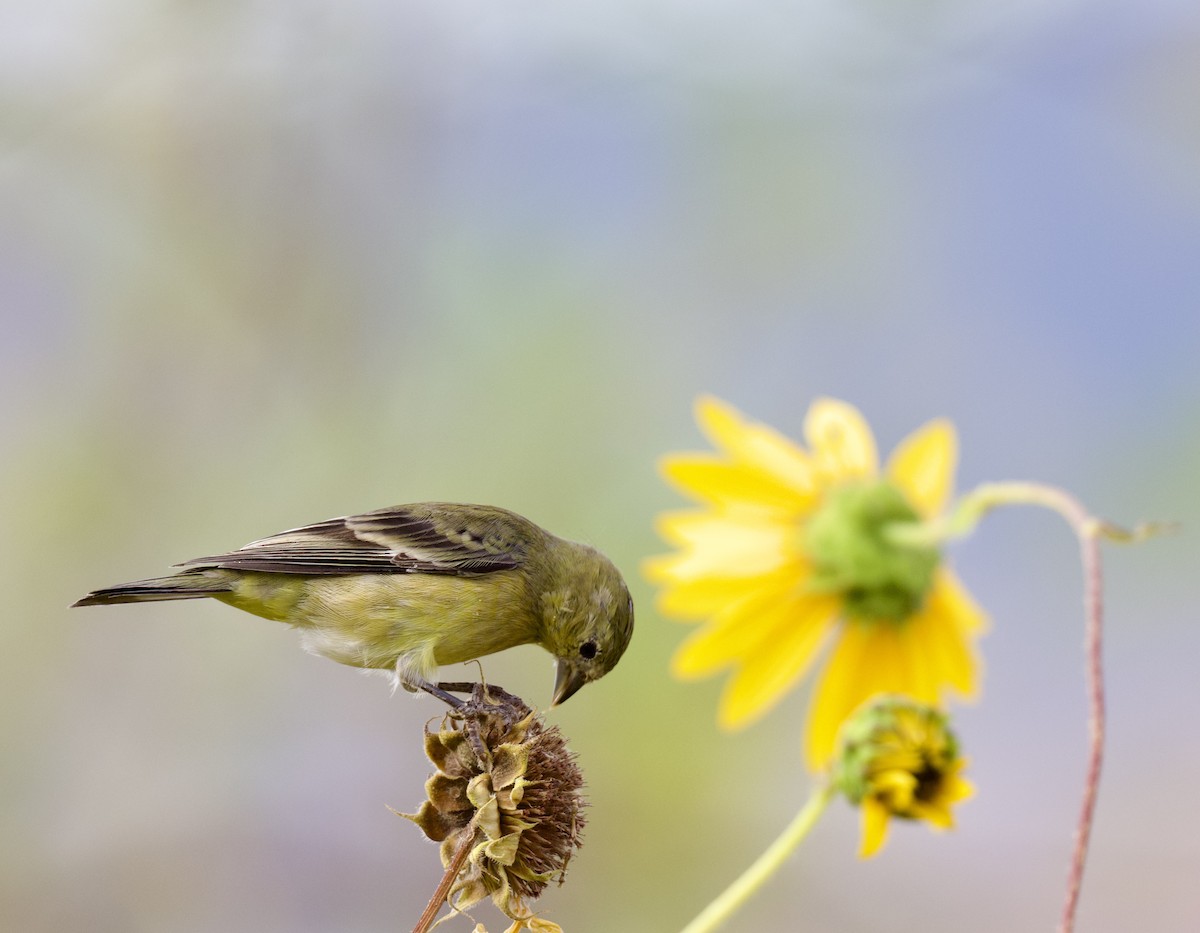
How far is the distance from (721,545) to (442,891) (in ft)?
2.01

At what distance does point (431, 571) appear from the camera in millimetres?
2789

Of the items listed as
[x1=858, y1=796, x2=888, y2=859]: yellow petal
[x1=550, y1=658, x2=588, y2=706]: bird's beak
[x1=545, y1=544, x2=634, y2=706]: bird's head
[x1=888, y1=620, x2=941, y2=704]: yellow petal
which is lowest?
[x1=858, y1=796, x2=888, y2=859]: yellow petal

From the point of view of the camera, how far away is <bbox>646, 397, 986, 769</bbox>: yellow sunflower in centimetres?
86

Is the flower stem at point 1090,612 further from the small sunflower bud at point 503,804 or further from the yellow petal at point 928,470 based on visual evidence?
the small sunflower bud at point 503,804

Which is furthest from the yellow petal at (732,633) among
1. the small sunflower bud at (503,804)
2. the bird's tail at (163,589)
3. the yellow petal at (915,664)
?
the bird's tail at (163,589)

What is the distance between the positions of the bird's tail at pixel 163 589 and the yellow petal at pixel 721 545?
1.29m

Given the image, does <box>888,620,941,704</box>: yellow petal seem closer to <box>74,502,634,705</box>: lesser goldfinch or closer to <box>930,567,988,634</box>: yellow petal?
<box>930,567,988,634</box>: yellow petal

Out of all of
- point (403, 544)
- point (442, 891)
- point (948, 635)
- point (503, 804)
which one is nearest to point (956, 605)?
point (948, 635)

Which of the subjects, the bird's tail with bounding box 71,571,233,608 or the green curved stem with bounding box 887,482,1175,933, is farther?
the bird's tail with bounding box 71,571,233,608

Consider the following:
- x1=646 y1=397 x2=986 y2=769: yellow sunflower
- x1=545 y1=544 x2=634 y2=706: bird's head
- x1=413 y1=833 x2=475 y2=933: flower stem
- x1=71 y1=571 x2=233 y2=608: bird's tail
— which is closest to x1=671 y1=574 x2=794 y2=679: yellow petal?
x1=646 y1=397 x2=986 y2=769: yellow sunflower

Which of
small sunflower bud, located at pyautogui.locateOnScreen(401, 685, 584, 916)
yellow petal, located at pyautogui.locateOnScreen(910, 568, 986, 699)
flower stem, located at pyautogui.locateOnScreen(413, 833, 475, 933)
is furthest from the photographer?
small sunflower bud, located at pyautogui.locateOnScreen(401, 685, 584, 916)

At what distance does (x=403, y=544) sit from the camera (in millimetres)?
2795

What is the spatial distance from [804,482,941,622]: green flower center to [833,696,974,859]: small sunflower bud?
0.11 m

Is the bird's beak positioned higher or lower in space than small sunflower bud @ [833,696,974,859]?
higher
